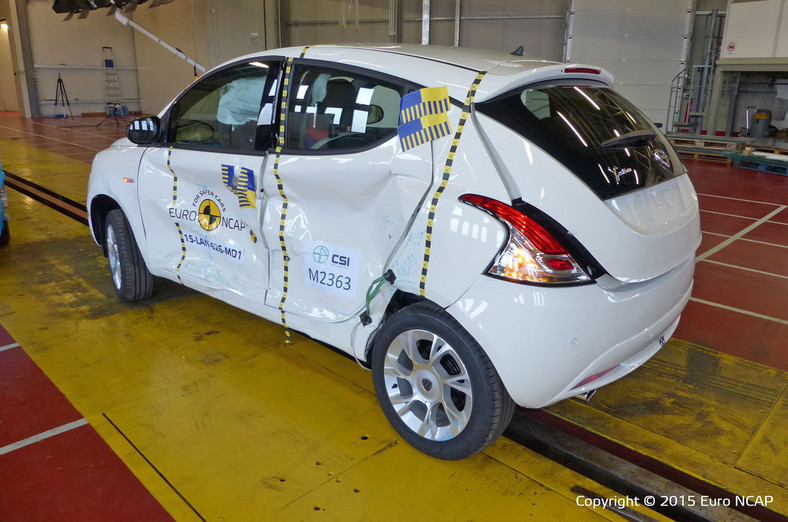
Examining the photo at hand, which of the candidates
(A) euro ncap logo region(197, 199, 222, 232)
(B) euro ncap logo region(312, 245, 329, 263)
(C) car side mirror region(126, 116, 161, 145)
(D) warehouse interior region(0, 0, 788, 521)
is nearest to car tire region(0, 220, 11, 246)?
(D) warehouse interior region(0, 0, 788, 521)

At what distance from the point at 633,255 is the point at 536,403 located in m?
0.67

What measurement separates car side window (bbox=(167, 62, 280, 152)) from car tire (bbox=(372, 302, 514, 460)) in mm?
1244

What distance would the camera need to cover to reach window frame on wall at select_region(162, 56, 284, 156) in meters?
2.97

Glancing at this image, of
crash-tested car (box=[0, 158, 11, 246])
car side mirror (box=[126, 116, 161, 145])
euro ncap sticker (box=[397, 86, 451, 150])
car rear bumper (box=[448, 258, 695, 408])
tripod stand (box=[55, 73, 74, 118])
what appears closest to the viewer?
car rear bumper (box=[448, 258, 695, 408])

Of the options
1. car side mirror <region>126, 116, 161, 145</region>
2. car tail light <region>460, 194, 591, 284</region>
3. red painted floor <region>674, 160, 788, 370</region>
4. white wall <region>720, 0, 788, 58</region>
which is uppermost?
white wall <region>720, 0, 788, 58</region>

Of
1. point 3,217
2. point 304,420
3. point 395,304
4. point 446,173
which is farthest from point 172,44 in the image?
point 446,173

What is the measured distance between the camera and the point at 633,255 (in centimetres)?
218

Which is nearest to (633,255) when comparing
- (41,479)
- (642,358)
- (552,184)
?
(552,184)

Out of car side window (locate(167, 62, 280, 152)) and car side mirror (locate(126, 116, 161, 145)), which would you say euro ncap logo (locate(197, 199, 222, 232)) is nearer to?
car side window (locate(167, 62, 280, 152))

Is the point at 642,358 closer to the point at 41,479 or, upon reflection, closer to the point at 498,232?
the point at 498,232

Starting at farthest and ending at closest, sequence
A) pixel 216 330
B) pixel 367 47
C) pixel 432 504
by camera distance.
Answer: pixel 216 330, pixel 367 47, pixel 432 504

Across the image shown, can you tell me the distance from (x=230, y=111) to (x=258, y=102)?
30cm

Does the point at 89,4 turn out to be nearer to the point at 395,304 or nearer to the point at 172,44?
the point at 172,44

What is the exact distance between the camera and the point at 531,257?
6.79 feet
